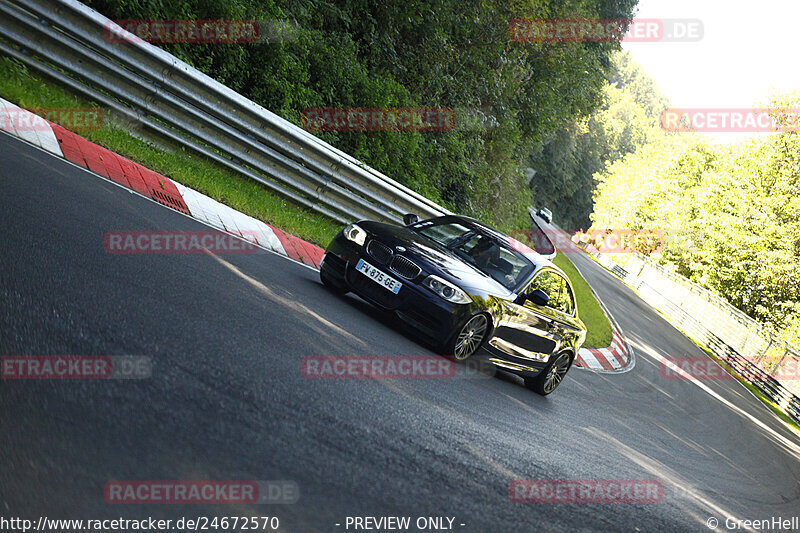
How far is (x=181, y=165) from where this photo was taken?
951 cm

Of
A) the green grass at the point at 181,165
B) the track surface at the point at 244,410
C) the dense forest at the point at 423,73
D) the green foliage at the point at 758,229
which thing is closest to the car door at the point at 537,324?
the track surface at the point at 244,410

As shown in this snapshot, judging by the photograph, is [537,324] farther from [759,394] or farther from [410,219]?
[759,394]

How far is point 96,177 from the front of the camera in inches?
297

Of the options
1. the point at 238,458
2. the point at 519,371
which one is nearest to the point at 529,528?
the point at 238,458

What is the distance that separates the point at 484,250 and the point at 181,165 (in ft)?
13.9

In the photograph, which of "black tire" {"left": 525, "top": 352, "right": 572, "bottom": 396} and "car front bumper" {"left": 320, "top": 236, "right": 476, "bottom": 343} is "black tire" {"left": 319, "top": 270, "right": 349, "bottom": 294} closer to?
"car front bumper" {"left": 320, "top": 236, "right": 476, "bottom": 343}

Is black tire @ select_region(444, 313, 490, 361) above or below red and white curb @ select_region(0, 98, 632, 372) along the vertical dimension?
above

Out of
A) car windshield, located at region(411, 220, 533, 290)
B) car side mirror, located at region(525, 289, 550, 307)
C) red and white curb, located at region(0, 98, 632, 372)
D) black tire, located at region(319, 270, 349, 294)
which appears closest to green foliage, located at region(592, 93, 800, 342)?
car windshield, located at region(411, 220, 533, 290)

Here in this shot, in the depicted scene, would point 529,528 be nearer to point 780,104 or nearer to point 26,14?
point 26,14

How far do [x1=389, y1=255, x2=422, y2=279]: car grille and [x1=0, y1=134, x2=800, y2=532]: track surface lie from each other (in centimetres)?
54

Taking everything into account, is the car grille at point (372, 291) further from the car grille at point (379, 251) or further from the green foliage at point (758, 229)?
the green foliage at point (758, 229)

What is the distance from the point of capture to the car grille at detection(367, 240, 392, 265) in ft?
24.4

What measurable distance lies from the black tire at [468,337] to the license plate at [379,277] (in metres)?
0.76

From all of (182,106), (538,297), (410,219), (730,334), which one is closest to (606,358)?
(410,219)
